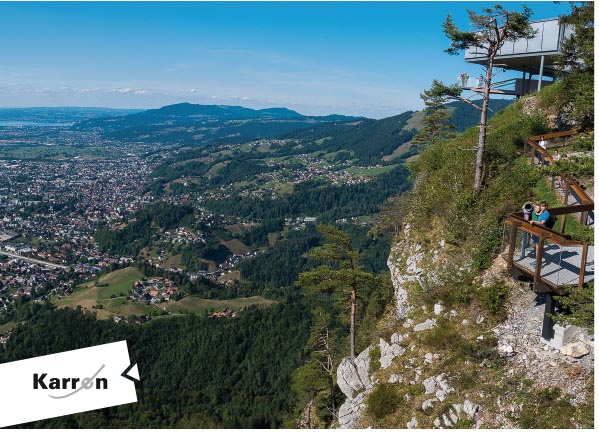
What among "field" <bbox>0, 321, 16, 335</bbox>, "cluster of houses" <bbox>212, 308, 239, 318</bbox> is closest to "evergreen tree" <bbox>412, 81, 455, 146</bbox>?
"cluster of houses" <bbox>212, 308, 239, 318</bbox>

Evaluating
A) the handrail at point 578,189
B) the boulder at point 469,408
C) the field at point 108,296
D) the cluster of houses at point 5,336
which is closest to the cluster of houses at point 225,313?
the field at point 108,296

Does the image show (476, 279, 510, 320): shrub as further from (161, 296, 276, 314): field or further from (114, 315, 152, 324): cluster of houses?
(161, 296, 276, 314): field

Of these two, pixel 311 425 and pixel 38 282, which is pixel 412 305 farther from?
pixel 38 282

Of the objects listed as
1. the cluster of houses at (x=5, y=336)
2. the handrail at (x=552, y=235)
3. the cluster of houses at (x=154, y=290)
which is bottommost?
the cluster of houses at (x=5, y=336)

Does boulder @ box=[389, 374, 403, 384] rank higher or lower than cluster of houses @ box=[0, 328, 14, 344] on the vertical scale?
higher

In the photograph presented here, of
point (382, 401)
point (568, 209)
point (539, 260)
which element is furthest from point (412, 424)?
point (568, 209)

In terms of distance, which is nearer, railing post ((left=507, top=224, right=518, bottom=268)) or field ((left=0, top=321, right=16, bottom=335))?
railing post ((left=507, top=224, right=518, bottom=268))

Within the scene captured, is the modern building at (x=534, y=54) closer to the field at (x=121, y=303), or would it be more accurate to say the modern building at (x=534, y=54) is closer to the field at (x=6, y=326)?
the field at (x=121, y=303)
